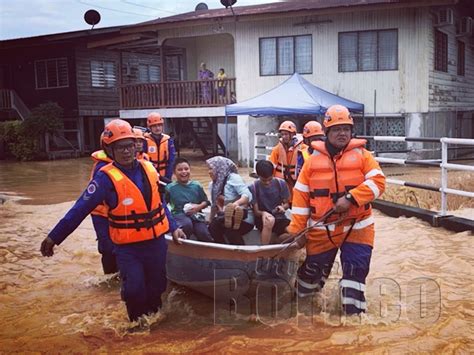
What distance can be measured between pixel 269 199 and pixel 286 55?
46.8ft

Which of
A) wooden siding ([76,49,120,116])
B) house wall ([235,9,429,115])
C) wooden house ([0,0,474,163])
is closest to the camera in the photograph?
house wall ([235,9,429,115])

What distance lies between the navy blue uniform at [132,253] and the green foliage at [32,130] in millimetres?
20618

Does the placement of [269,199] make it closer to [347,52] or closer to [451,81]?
[347,52]

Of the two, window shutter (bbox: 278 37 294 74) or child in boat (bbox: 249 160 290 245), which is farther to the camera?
window shutter (bbox: 278 37 294 74)

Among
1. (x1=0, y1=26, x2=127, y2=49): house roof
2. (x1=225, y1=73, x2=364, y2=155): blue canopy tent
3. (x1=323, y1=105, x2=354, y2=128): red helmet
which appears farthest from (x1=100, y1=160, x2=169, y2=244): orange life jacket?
(x1=0, y1=26, x2=127, y2=49): house roof

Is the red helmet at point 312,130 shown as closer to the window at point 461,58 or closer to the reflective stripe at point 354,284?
the reflective stripe at point 354,284

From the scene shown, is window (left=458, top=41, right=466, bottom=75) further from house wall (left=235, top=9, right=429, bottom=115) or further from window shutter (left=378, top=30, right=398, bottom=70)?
window shutter (left=378, top=30, right=398, bottom=70)

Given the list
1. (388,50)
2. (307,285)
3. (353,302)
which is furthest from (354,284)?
(388,50)

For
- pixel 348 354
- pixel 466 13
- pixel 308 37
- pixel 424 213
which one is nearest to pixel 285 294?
pixel 348 354

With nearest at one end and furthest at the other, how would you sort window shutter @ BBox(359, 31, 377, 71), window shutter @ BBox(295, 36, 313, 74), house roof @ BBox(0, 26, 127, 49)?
window shutter @ BBox(359, 31, 377, 71)
window shutter @ BBox(295, 36, 313, 74)
house roof @ BBox(0, 26, 127, 49)

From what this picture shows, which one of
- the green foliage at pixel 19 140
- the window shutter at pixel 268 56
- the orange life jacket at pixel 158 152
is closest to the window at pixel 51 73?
the green foliage at pixel 19 140

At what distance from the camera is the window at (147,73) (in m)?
28.3

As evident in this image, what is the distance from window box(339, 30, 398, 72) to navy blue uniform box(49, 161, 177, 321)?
1513cm

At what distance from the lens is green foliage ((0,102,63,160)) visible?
23828mm
